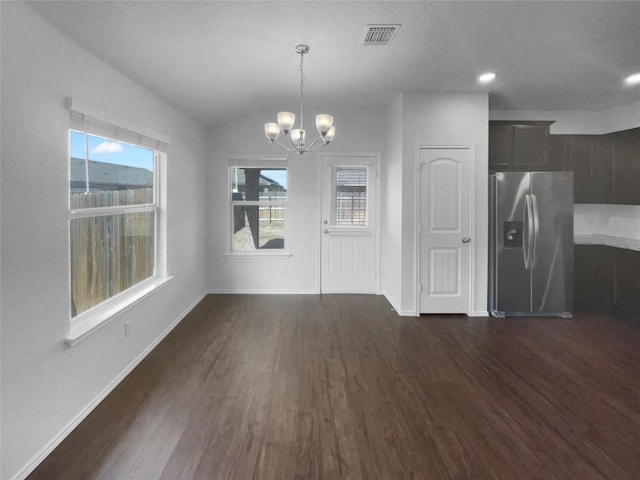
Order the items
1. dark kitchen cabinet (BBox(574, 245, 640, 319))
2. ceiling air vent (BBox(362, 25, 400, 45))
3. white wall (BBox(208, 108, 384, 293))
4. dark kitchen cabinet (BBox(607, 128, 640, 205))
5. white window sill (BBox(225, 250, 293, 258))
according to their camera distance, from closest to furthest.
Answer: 1. ceiling air vent (BBox(362, 25, 400, 45))
2. dark kitchen cabinet (BBox(574, 245, 640, 319))
3. dark kitchen cabinet (BBox(607, 128, 640, 205))
4. white wall (BBox(208, 108, 384, 293))
5. white window sill (BBox(225, 250, 293, 258))

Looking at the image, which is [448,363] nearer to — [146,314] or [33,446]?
[146,314]

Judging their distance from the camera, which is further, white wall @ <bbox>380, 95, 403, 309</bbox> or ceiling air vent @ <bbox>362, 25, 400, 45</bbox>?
white wall @ <bbox>380, 95, 403, 309</bbox>

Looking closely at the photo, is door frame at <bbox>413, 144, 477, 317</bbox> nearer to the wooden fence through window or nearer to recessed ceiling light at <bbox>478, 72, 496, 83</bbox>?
recessed ceiling light at <bbox>478, 72, 496, 83</bbox>

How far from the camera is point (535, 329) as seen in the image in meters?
4.52

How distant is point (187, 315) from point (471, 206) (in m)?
3.64

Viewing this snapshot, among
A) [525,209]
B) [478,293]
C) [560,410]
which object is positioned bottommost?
[560,410]

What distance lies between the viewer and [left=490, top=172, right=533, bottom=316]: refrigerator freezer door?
4.87 m

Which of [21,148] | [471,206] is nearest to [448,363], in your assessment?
[471,206]

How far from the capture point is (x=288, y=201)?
612cm

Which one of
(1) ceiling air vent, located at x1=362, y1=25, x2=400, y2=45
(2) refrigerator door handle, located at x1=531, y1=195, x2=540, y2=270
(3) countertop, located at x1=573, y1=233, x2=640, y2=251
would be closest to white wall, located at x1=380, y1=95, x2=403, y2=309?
(2) refrigerator door handle, located at x1=531, y1=195, x2=540, y2=270

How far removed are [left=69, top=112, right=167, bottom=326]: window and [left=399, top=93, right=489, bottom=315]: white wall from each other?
9.06 ft

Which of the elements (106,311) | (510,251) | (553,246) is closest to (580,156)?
(553,246)

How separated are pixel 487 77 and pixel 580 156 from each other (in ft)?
7.23

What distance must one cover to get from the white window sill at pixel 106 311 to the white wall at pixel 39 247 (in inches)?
2.8
